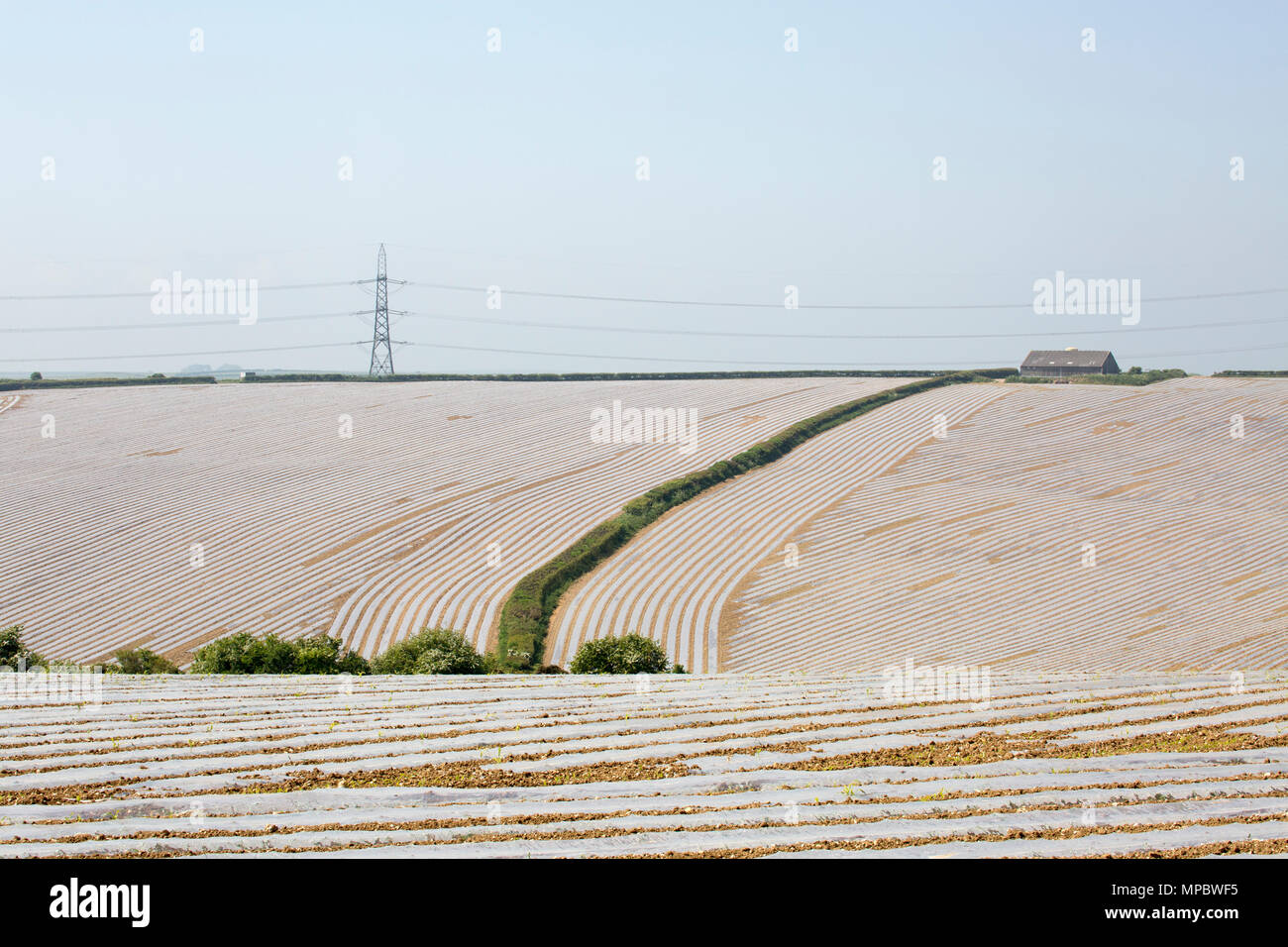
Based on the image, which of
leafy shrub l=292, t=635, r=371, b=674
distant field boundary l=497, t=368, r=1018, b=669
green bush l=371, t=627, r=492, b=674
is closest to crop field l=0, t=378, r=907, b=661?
distant field boundary l=497, t=368, r=1018, b=669

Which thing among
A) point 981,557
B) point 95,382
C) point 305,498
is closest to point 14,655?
point 305,498

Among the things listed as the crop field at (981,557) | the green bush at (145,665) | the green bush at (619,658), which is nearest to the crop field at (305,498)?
the crop field at (981,557)

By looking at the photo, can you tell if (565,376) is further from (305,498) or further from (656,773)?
(656,773)

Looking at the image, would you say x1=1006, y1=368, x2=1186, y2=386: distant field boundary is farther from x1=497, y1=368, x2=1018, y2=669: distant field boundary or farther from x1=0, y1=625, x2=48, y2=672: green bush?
x1=0, y1=625, x2=48, y2=672: green bush

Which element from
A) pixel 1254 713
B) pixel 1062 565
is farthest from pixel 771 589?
pixel 1254 713

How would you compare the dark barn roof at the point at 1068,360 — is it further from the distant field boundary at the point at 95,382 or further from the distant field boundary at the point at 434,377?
the distant field boundary at the point at 95,382
